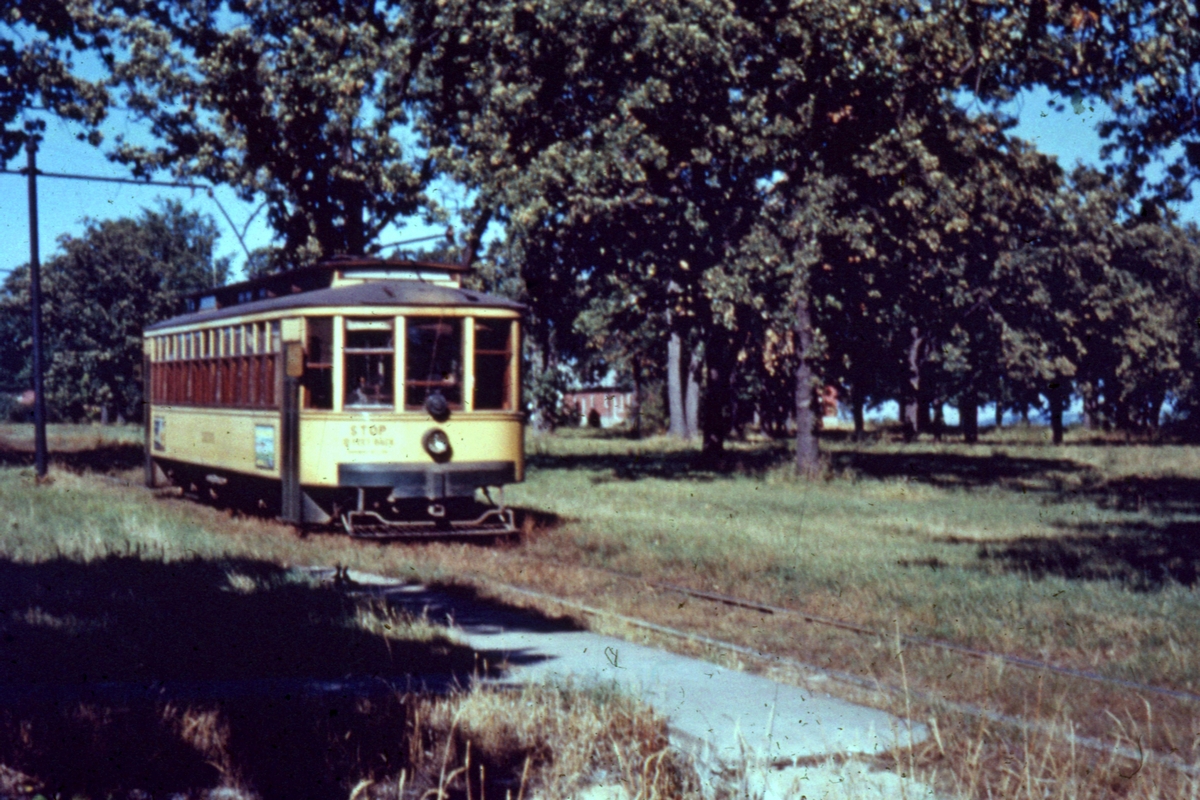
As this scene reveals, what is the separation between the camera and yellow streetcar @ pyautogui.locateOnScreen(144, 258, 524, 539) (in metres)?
16.2

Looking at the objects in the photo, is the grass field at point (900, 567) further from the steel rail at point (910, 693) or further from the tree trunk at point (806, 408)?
the tree trunk at point (806, 408)

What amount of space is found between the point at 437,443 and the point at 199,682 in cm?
858

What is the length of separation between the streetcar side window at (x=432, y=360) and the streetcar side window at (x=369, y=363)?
21 centimetres

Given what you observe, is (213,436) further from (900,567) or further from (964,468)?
(964,468)

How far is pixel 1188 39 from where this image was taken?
13.4m

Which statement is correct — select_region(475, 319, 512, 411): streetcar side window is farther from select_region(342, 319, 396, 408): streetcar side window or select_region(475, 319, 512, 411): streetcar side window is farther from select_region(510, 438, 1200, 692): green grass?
select_region(510, 438, 1200, 692): green grass

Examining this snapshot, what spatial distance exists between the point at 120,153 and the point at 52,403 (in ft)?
204

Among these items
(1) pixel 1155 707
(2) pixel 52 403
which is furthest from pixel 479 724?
(2) pixel 52 403

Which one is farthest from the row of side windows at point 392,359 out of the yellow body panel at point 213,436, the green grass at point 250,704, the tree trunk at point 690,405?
the tree trunk at point 690,405

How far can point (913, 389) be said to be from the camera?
58.2 metres

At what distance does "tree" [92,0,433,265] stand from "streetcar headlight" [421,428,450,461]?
12.4 metres

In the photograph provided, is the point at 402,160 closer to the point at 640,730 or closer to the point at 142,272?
the point at 640,730

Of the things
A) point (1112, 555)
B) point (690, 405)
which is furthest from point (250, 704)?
point (690, 405)

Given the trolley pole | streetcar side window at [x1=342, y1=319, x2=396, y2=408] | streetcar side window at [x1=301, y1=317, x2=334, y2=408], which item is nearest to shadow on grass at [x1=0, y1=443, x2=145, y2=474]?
the trolley pole
